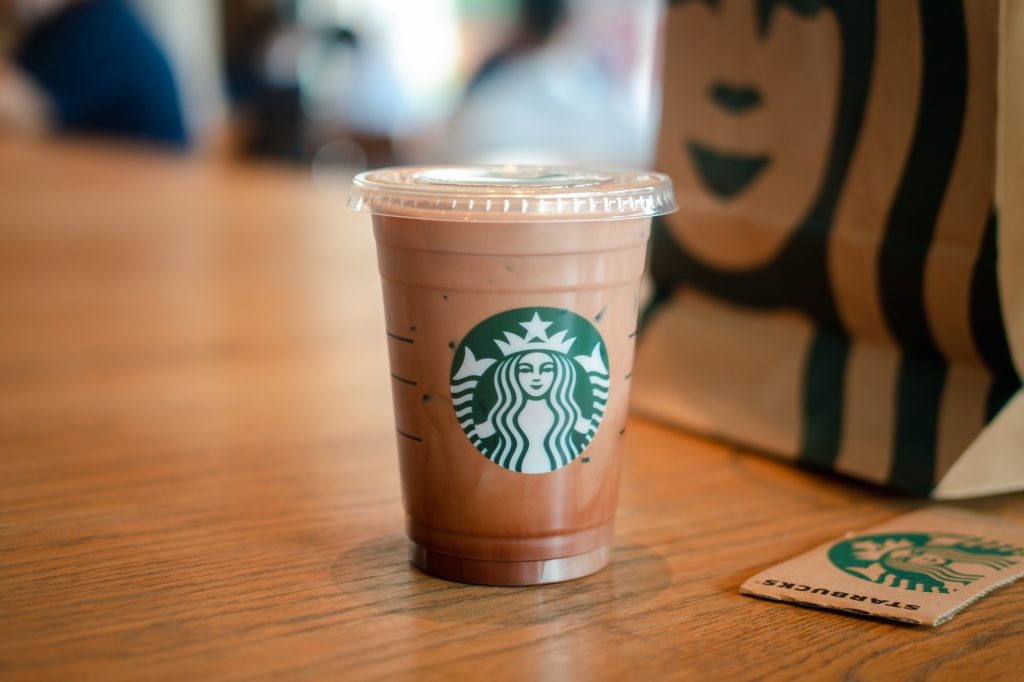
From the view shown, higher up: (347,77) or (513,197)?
(347,77)

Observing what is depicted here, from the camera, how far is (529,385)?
51cm

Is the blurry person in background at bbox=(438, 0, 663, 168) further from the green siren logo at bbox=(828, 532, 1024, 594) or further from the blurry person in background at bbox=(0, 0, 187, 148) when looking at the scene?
Result: the green siren logo at bbox=(828, 532, 1024, 594)

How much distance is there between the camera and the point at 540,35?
3.62 meters

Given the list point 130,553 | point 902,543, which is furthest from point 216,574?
point 902,543

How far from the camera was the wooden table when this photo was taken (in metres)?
0.47

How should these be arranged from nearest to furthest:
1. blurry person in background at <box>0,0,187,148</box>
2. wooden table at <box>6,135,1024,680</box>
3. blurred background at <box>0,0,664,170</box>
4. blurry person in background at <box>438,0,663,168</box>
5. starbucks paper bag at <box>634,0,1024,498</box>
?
1. wooden table at <box>6,135,1024,680</box>
2. starbucks paper bag at <box>634,0,1024,498</box>
3. blurry person in background at <box>438,0,663,168</box>
4. blurred background at <box>0,0,664,170</box>
5. blurry person in background at <box>0,0,187,148</box>

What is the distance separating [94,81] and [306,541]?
3.25m

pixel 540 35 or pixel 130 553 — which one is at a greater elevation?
pixel 540 35

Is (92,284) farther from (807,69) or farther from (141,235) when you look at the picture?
(807,69)

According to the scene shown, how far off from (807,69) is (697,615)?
41 centimetres

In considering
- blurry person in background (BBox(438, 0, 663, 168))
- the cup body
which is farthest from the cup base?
blurry person in background (BBox(438, 0, 663, 168))

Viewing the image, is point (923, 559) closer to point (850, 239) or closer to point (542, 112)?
point (850, 239)

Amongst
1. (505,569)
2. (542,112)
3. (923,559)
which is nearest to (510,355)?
(505,569)

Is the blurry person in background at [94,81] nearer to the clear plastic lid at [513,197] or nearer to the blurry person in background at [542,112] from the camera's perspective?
the blurry person in background at [542,112]
